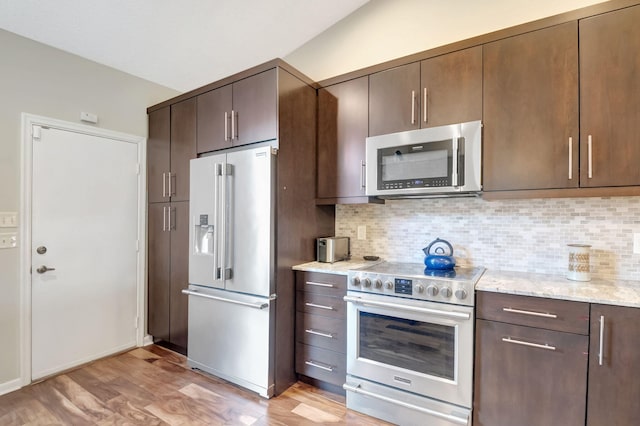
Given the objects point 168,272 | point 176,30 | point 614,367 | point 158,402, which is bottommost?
point 158,402

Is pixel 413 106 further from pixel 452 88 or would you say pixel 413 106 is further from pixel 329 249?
pixel 329 249

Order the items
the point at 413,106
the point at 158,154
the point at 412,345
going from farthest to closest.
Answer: the point at 158,154 < the point at 413,106 < the point at 412,345

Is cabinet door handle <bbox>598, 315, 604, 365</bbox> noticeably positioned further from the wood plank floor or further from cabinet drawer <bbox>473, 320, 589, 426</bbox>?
the wood plank floor

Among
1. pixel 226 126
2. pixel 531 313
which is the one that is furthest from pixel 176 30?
pixel 531 313

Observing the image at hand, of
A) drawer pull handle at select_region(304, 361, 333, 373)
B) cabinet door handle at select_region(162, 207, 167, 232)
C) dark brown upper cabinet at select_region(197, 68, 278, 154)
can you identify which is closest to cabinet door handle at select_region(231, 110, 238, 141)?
dark brown upper cabinet at select_region(197, 68, 278, 154)

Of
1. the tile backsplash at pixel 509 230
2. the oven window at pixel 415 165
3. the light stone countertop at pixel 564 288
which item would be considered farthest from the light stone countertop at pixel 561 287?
the oven window at pixel 415 165

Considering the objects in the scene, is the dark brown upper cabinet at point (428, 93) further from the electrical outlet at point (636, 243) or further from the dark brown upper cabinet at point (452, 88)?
the electrical outlet at point (636, 243)

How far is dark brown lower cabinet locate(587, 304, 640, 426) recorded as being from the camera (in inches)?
57.5

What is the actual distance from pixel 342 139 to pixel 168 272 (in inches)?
82.4

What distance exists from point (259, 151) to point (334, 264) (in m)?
1.05

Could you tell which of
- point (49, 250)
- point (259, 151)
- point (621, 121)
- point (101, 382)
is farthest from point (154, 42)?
point (621, 121)

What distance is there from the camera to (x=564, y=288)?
5.53 ft

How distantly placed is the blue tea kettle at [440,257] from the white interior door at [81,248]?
2.79 m

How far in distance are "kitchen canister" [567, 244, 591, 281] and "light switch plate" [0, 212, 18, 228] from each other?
3884mm
